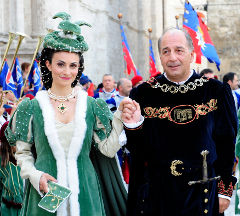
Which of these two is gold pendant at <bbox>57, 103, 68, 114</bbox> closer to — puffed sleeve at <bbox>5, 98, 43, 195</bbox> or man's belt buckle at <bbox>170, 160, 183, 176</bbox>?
puffed sleeve at <bbox>5, 98, 43, 195</bbox>

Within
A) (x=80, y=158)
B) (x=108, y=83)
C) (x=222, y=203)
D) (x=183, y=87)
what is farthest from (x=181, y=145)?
(x=108, y=83)

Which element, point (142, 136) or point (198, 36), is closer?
point (142, 136)

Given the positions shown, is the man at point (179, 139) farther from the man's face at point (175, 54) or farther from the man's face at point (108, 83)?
the man's face at point (108, 83)

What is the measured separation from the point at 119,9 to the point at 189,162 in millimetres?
20044

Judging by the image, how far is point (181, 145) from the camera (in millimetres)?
3033

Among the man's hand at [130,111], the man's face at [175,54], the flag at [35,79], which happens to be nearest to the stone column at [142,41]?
the flag at [35,79]

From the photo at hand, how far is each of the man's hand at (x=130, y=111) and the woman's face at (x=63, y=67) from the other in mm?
420

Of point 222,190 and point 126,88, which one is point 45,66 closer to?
point 222,190

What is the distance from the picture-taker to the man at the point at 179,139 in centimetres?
301

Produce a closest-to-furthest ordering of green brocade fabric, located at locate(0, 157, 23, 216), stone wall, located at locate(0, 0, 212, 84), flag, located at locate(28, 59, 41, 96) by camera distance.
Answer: green brocade fabric, located at locate(0, 157, 23, 216) < flag, located at locate(28, 59, 41, 96) < stone wall, located at locate(0, 0, 212, 84)

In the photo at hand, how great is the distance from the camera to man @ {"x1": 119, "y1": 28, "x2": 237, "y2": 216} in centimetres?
301

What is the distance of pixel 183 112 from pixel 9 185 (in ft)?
8.37

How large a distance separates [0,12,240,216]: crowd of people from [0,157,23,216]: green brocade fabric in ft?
6.04

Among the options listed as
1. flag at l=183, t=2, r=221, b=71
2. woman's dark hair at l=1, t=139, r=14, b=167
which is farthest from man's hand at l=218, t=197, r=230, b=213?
flag at l=183, t=2, r=221, b=71
